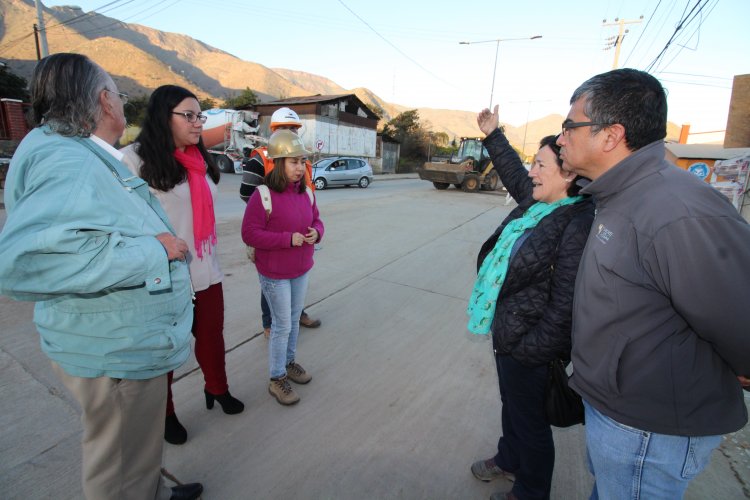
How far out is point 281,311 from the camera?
8.12 ft

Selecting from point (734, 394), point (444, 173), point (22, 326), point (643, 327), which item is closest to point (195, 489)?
point (643, 327)

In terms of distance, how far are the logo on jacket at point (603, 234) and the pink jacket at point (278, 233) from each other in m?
1.75

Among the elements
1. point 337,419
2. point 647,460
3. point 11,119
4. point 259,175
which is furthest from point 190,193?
point 11,119

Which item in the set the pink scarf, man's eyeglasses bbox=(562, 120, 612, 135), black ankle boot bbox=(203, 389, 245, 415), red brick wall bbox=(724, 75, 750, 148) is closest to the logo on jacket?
man's eyeglasses bbox=(562, 120, 612, 135)

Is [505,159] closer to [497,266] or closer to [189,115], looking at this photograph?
[497,266]

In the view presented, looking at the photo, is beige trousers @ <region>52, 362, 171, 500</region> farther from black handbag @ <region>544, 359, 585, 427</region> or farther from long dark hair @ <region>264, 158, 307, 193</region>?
black handbag @ <region>544, 359, 585, 427</region>

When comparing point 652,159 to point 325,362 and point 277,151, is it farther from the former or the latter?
point 325,362

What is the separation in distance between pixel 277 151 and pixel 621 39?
2591 centimetres

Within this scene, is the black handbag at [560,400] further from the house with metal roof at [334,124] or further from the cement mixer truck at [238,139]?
the house with metal roof at [334,124]

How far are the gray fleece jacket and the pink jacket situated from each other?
176cm

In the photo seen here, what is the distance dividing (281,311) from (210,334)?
0.45 m

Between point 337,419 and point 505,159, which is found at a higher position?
point 505,159

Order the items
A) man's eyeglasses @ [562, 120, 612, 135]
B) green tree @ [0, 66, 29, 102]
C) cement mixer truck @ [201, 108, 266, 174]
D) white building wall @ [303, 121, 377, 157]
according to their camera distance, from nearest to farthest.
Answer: man's eyeglasses @ [562, 120, 612, 135], cement mixer truck @ [201, 108, 266, 174], green tree @ [0, 66, 29, 102], white building wall @ [303, 121, 377, 157]

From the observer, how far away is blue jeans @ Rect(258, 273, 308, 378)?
8.14 feet
